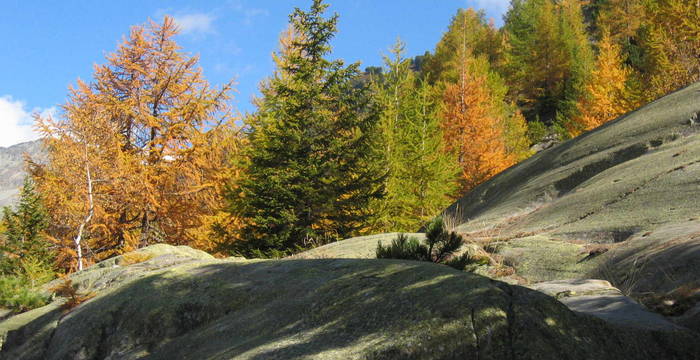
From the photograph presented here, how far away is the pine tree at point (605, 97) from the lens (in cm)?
2992

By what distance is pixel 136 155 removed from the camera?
1872 centimetres

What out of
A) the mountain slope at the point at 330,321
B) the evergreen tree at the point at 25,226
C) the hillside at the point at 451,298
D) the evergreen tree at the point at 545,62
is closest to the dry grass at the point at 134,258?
the hillside at the point at 451,298

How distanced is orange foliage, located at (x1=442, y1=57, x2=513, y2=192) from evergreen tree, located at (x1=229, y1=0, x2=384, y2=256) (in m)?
12.0

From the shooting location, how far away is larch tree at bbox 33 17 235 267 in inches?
668

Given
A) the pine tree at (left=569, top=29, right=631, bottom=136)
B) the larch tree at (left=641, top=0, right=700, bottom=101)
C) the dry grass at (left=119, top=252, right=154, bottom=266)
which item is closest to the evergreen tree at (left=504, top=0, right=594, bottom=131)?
the pine tree at (left=569, top=29, right=631, bottom=136)

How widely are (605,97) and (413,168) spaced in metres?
18.5

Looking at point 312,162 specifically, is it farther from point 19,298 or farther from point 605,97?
point 605,97

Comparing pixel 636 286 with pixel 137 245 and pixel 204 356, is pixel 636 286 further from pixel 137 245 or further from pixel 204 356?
pixel 137 245

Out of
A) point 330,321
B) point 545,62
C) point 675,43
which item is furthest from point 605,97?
point 330,321

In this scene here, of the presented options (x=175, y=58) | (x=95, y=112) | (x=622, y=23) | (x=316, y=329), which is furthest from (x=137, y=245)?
(x=622, y=23)

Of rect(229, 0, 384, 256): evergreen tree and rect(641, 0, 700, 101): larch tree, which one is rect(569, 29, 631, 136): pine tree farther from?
rect(229, 0, 384, 256): evergreen tree

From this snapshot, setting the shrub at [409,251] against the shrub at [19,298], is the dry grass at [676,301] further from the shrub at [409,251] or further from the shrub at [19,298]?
the shrub at [19,298]

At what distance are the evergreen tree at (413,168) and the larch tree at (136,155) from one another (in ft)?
A: 24.6

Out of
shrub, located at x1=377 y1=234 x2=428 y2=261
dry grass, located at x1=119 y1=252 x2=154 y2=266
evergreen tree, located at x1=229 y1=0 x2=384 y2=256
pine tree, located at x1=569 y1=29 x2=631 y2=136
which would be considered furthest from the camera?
pine tree, located at x1=569 y1=29 x2=631 y2=136
